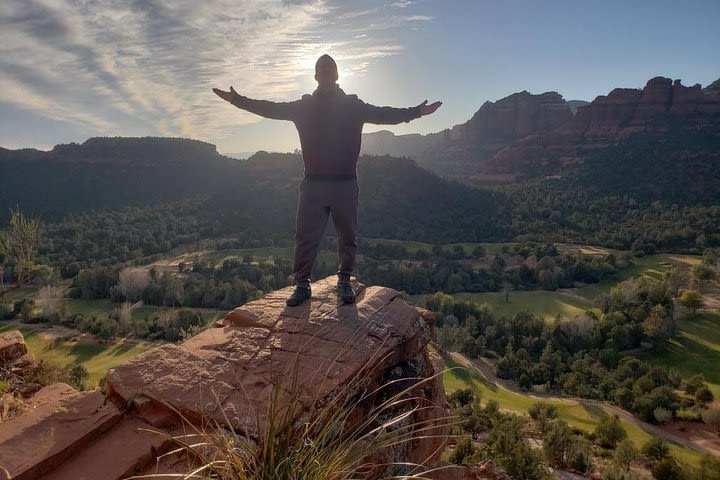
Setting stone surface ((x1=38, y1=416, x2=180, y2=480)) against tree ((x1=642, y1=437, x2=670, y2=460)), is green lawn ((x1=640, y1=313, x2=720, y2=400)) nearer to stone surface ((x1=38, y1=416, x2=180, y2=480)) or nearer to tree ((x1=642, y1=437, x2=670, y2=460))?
tree ((x1=642, y1=437, x2=670, y2=460))

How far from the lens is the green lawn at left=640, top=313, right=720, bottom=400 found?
85.7 ft

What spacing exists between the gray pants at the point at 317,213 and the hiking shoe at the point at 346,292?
437 millimetres

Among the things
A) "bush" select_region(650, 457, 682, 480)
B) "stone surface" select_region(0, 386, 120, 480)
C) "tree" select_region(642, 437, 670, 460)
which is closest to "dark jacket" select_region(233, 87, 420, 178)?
"stone surface" select_region(0, 386, 120, 480)

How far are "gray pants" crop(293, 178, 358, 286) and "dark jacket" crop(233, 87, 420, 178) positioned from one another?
143 mm

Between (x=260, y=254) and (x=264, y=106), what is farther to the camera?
(x=260, y=254)

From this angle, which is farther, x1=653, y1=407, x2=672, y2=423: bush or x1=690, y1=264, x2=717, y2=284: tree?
x1=690, y1=264, x2=717, y2=284: tree

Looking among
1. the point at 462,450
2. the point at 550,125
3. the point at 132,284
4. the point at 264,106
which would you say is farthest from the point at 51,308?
the point at 550,125

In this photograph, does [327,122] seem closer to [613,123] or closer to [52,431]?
[52,431]

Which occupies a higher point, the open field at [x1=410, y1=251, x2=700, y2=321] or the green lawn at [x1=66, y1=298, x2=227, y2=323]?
the green lawn at [x1=66, y1=298, x2=227, y2=323]

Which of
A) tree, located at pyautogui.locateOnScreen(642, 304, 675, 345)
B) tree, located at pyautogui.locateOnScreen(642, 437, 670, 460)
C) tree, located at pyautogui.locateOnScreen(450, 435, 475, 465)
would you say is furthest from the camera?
tree, located at pyautogui.locateOnScreen(642, 304, 675, 345)

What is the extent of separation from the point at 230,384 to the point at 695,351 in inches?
1381

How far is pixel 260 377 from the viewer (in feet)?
12.4

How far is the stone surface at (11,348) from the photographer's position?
19.0 ft

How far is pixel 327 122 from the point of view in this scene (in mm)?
4949
